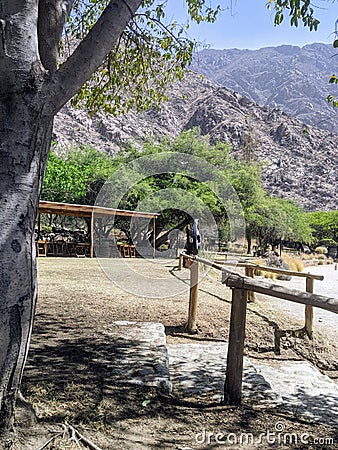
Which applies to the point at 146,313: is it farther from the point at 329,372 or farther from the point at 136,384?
the point at 136,384

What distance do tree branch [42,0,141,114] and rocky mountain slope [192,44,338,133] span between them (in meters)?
128

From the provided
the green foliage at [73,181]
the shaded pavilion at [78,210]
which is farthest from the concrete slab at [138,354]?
the green foliage at [73,181]

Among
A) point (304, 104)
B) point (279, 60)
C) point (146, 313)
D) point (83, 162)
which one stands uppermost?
point (279, 60)

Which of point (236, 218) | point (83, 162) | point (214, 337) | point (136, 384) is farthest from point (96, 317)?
point (83, 162)

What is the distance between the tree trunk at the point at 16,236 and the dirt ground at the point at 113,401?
38 centimetres

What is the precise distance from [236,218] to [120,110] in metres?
18.6

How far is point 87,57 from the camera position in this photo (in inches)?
93.6

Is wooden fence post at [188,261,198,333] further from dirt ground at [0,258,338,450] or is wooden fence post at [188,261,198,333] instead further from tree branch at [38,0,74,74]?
tree branch at [38,0,74,74]

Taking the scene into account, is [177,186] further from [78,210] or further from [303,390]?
[303,390]

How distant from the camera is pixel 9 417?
6.78 ft
